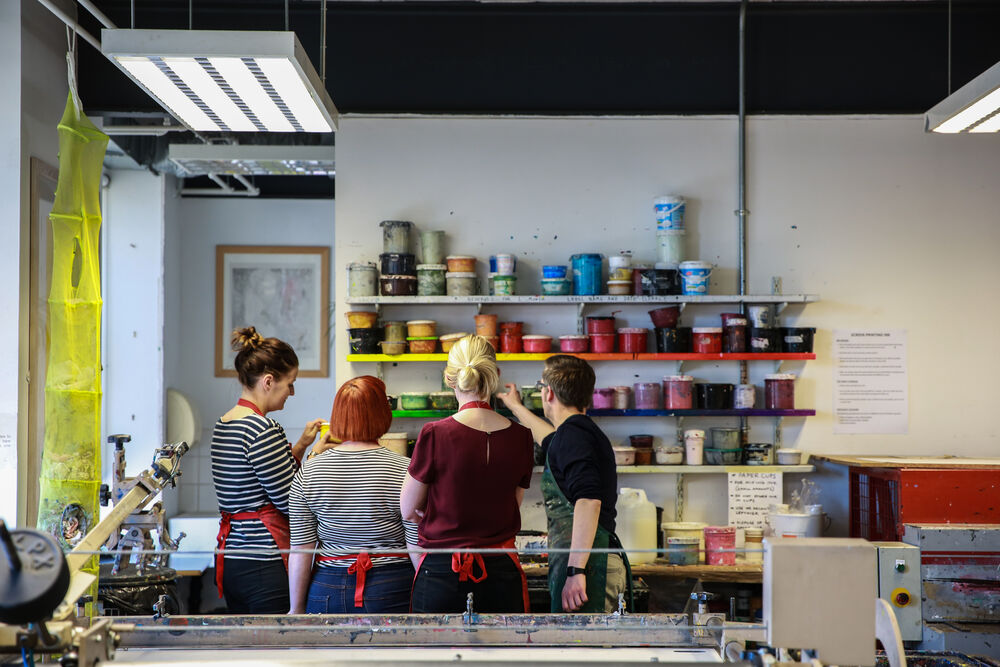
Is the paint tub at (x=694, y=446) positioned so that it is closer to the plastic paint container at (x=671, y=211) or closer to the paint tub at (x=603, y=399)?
the paint tub at (x=603, y=399)

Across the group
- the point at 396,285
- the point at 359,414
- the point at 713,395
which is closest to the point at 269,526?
the point at 359,414

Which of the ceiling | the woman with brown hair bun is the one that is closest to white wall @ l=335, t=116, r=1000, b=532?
the ceiling

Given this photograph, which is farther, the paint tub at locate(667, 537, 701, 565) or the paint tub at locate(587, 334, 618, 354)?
the paint tub at locate(587, 334, 618, 354)

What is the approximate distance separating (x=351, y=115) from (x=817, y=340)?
2545mm

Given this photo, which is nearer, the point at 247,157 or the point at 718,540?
the point at 718,540

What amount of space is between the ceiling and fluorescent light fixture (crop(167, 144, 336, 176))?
297 millimetres

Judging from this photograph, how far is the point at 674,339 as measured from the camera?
423 cm

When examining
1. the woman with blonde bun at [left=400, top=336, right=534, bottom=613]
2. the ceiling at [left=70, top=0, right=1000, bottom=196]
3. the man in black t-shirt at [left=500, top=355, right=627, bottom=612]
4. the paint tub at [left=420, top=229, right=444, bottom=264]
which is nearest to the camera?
the woman with blonde bun at [left=400, top=336, right=534, bottom=613]

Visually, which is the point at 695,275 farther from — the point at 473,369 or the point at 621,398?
the point at 473,369

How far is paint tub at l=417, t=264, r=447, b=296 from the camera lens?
4242 mm

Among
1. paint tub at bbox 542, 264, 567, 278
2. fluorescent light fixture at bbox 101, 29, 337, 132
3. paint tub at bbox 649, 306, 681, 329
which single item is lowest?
paint tub at bbox 649, 306, 681, 329

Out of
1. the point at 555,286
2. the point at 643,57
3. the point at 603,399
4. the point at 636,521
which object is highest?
the point at 643,57

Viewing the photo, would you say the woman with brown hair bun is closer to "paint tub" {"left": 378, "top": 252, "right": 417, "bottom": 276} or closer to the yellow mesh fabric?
the yellow mesh fabric

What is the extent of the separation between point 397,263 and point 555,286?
746 millimetres
